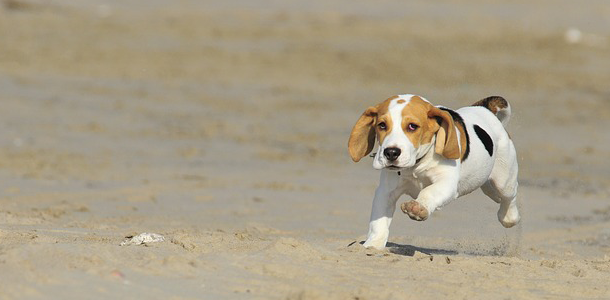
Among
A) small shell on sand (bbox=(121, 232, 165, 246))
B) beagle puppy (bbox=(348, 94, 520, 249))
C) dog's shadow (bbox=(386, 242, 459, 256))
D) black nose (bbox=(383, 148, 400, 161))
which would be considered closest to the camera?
black nose (bbox=(383, 148, 400, 161))

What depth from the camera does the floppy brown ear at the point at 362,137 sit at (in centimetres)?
690

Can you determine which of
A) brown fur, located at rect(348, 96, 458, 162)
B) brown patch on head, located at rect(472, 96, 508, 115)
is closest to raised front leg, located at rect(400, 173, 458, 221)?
brown fur, located at rect(348, 96, 458, 162)

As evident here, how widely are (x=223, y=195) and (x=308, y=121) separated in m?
5.20

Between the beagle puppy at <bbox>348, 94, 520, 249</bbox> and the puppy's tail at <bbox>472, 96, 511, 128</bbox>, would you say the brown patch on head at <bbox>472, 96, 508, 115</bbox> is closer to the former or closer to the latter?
the puppy's tail at <bbox>472, 96, 511, 128</bbox>

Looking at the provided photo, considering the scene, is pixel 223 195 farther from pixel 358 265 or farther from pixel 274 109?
pixel 274 109

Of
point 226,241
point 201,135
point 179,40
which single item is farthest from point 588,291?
point 179,40

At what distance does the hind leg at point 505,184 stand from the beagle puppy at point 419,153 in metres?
0.15

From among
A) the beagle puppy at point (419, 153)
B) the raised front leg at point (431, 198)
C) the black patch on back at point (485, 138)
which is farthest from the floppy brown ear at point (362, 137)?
the black patch on back at point (485, 138)

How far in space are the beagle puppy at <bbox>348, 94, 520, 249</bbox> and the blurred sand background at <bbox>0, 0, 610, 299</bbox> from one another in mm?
336

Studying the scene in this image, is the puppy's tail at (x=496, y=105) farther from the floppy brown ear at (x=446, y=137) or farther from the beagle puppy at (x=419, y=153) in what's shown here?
the floppy brown ear at (x=446, y=137)

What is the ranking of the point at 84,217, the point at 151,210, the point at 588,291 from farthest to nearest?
the point at 151,210, the point at 84,217, the point at 588,291

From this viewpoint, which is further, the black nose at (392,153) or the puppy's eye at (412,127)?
the puppy's eye at (412,127)

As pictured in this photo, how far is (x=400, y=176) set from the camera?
22.9 feet

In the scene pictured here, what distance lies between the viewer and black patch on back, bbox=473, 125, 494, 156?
748cm
